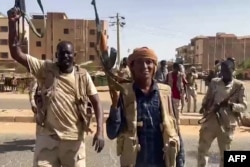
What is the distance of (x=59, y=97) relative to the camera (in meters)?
3.70

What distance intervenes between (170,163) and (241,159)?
158cm

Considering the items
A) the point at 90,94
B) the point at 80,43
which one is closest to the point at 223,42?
the point at 80,43

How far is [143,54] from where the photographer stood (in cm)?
304

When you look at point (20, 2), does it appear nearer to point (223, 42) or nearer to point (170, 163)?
point (170, 163)

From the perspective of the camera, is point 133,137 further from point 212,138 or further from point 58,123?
point 212,138

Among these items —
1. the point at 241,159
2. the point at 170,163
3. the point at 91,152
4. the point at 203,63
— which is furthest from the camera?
the point at 203,63

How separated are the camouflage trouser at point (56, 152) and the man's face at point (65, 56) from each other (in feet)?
1.93

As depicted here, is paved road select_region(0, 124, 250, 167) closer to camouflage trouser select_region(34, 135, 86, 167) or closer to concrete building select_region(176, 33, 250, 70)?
camouflage trouser select_region(34, 135, 86, 167)

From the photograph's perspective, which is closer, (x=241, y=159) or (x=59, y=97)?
(x=59, y=97)

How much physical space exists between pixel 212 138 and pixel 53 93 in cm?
231

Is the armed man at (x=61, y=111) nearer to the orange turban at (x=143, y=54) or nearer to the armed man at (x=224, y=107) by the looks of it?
the orange turban at (x=143, y=54)

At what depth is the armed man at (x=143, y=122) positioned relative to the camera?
303cm

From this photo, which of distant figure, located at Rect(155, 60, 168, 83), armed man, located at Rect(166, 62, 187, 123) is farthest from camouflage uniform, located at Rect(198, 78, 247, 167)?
distant figure, located at Rect(155, 60, 168, 83)

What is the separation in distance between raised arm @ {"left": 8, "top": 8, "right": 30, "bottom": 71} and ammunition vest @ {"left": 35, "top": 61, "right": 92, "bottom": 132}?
0.62 ft
